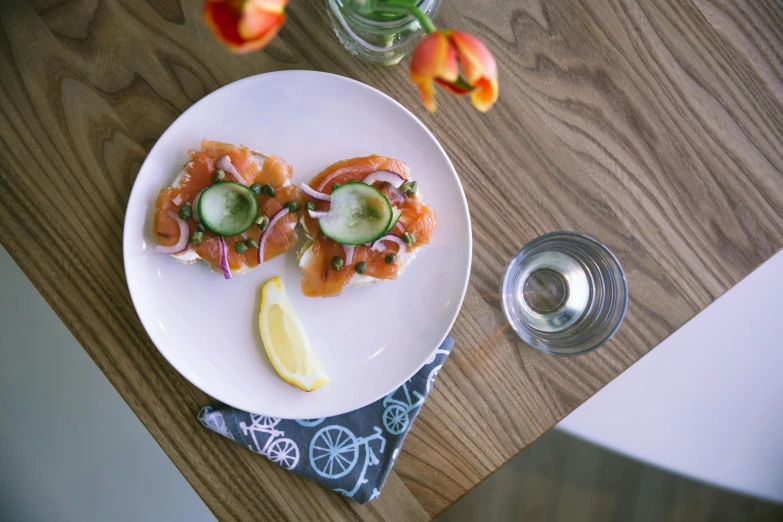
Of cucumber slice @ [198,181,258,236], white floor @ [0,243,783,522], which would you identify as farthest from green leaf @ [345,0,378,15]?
white floor @ [0,243,783,522]

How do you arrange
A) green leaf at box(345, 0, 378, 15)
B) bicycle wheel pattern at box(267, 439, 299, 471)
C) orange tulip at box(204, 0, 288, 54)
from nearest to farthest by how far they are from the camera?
1. orange tulip at box(204, 0, 288, 54)
2. green leaf at box(345, 0, 378, 15)
3. bicycle wheel pattern at box(267, 439, 299, 471)

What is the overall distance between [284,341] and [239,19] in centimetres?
89

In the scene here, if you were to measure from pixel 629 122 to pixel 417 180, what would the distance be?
0.64 m

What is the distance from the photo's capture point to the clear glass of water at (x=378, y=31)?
1.12 m

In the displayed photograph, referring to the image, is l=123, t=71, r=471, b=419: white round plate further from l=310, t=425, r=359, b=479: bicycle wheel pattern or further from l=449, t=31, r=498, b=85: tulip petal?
l=449, t=31, r=498, b=85: tulip petal

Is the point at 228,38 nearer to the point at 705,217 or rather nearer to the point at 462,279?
the point at 462,279

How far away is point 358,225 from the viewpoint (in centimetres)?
136

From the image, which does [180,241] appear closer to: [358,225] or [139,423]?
[358,225]

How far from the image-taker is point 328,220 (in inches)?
53.7

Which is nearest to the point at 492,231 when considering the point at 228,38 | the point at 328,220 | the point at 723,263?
the point at 328,220

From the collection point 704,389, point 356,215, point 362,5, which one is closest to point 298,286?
point 356,215

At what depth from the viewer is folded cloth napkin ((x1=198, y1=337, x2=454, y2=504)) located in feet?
4.78

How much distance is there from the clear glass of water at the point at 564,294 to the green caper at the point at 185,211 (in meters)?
0.84

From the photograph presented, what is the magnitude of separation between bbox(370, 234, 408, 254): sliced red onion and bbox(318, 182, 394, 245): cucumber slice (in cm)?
4
